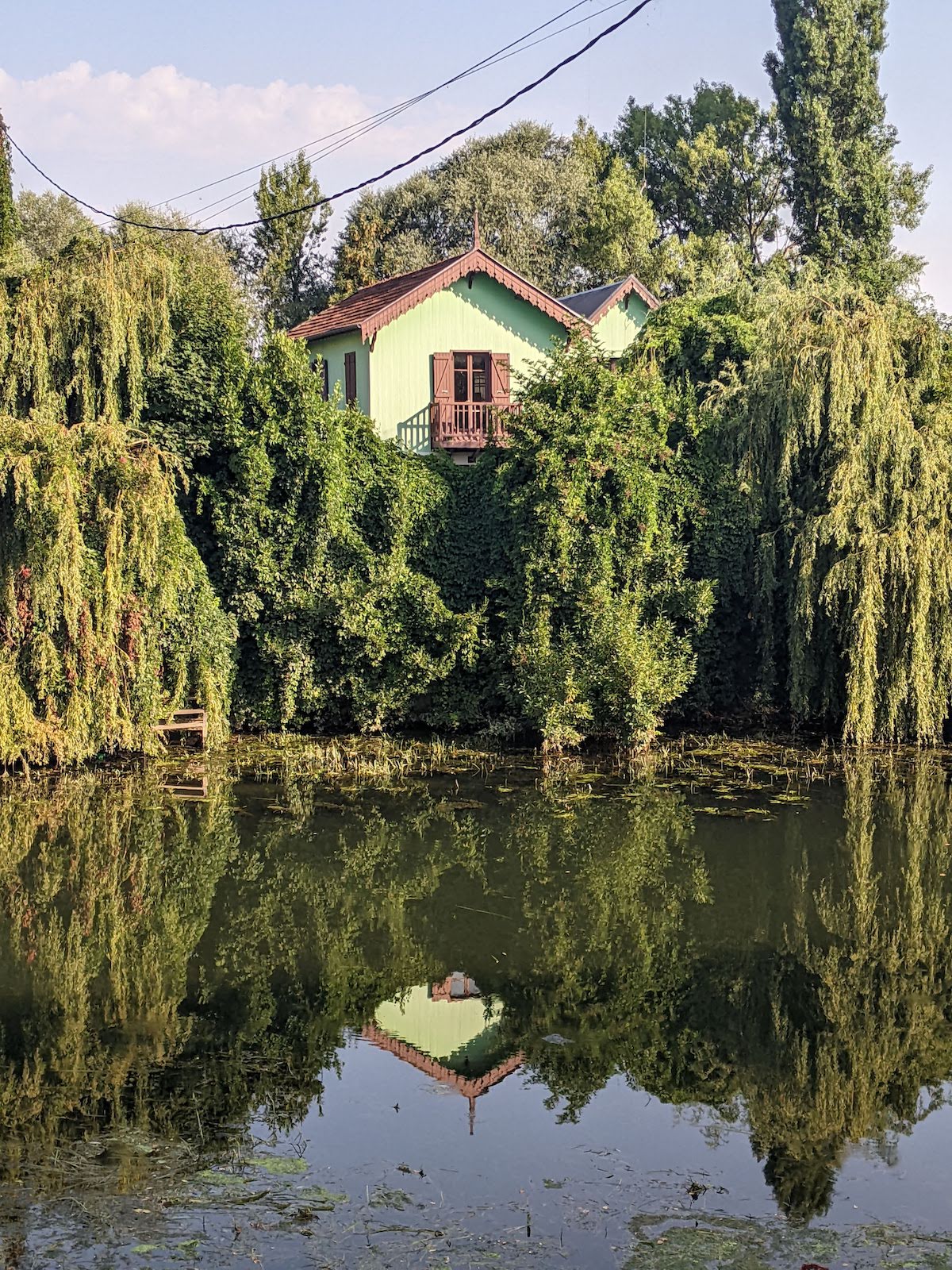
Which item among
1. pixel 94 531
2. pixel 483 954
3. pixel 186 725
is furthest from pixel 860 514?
pixel 483 954

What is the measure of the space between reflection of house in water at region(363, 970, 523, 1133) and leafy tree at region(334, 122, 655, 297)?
41.4m

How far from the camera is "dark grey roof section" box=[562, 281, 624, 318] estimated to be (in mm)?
35406

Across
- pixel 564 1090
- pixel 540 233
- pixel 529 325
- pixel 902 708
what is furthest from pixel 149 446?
pixel 540 233

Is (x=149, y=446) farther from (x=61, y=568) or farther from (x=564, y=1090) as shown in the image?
(x=564, y=1090)

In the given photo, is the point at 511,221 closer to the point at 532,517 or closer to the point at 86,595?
the point at 532,517

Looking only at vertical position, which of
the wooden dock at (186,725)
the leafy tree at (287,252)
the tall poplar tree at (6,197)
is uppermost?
the leafy tree at (287,252)

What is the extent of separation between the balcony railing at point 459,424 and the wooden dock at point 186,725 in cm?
1246

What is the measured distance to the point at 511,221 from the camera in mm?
50156

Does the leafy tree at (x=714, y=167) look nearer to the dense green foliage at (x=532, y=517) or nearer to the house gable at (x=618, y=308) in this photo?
the house gable at (x=618, y=308)

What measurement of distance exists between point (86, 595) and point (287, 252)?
34.9m

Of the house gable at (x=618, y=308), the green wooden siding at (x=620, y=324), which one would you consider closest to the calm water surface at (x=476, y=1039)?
the house gable at (x=618, y=308)

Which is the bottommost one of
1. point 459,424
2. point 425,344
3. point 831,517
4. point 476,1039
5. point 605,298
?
point 476,1039

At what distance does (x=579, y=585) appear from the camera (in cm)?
2069

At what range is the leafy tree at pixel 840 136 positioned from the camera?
1996 inches
